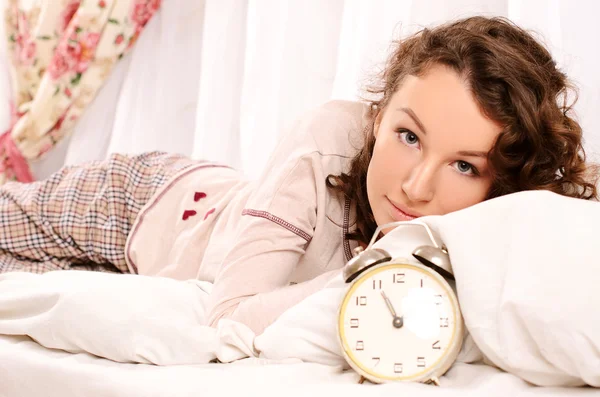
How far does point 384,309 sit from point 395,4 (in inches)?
44.8

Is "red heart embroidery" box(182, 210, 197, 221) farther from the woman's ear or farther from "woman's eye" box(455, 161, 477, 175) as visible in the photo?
"woman's eye" box(455, 161, 477, 175)

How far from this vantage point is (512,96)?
1.24 meters

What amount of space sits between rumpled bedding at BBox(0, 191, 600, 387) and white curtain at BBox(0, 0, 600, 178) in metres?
0.71

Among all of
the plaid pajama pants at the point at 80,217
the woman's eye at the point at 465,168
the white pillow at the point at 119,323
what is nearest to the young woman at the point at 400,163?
the woman's eye at the point at 465,168

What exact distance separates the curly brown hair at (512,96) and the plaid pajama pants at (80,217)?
0.66 metres

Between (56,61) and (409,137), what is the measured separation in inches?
61.3

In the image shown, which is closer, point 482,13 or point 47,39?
point 482,13

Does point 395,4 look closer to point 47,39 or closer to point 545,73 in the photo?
point 545,73

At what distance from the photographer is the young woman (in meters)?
1.23

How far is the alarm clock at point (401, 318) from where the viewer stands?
35.9 inches

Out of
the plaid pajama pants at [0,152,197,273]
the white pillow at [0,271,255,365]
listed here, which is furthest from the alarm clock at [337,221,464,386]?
the plaid pajama pants at [0,152,197,273]

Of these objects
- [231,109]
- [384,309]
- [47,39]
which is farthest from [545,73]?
[47,39]

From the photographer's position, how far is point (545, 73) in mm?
1315

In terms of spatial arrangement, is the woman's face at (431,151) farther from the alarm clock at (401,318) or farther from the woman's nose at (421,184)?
the alarm clock at (401,318)
